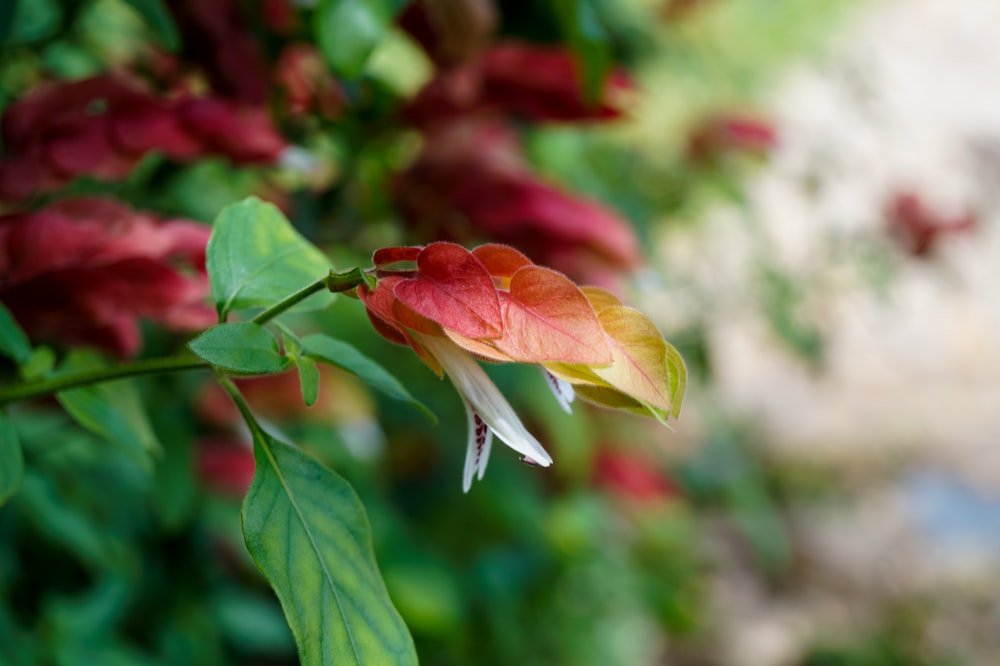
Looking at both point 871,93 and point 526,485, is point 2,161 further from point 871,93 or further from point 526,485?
point 871,93

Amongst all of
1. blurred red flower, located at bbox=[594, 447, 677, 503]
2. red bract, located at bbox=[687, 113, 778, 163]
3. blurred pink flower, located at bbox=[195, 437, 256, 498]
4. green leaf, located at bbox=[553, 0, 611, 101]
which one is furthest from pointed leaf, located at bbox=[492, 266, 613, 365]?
blurred red flower, located at bbox=[594, 447, 677, 503]

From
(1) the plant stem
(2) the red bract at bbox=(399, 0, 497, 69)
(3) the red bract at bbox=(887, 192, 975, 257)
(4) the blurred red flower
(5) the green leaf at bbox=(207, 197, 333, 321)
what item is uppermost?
(3) the red bract at bbox=(887, 192, 975, 257)

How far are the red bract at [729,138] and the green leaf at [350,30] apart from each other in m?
0.72

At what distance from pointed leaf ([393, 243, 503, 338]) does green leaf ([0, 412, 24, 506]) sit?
5.9 inches

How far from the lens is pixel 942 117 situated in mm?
4098

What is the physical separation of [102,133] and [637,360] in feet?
0.98

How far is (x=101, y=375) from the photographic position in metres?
0.31

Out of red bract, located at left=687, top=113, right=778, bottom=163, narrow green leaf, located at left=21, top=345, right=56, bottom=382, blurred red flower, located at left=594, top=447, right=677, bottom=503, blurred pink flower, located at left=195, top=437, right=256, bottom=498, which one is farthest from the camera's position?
blurred red flower, located at left=594, top=447, right=677, bottom=503

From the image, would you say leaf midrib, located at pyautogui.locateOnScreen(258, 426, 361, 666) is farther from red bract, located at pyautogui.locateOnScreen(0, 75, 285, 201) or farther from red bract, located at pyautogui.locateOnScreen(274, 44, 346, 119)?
red bract, located at pyautogui.locateOnScreen(274, 44, 346, 119)

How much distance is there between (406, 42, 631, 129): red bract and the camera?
64cm

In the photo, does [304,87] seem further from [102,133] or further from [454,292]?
[454,292]

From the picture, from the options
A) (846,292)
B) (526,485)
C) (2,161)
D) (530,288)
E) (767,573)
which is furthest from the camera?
(767,573)

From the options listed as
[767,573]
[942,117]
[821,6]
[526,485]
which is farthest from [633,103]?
[942,117]

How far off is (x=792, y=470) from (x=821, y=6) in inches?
77.6
